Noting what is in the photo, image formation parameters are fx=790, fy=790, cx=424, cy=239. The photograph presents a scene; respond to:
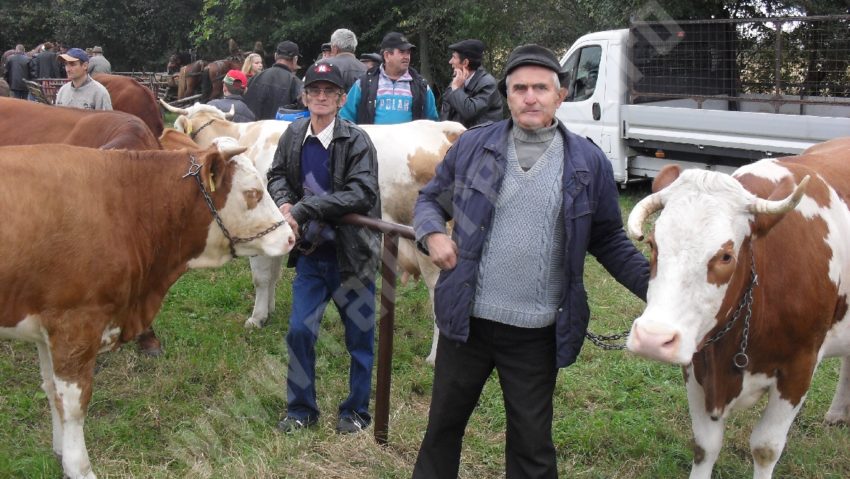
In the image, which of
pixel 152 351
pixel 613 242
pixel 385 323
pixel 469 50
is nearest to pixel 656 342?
pixel 613 242

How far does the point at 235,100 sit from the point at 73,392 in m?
4.52

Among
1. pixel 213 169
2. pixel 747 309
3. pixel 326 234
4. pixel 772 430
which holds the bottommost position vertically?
pixel 772 430

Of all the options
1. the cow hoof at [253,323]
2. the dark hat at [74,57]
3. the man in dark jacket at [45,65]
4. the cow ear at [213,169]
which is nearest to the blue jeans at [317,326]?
the cow ear at [213,169]

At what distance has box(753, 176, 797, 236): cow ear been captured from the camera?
268 cm

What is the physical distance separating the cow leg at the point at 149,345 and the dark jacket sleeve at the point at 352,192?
1.96 meters

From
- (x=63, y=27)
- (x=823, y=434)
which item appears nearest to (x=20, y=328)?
(x=823, y=434)

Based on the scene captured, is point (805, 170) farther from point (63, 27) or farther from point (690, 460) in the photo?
point (63, 27)

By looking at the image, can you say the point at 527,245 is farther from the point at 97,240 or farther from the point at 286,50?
the point at 286,50

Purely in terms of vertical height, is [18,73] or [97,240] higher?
[18,73]

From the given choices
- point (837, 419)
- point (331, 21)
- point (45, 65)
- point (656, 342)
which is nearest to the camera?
point (656, 342)

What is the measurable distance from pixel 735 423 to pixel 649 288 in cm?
205

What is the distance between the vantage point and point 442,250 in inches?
106

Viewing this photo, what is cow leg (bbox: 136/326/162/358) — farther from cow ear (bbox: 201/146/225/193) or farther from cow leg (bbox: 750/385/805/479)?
cow leg (bbox: 750/385/805/479)

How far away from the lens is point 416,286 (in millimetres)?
6641
